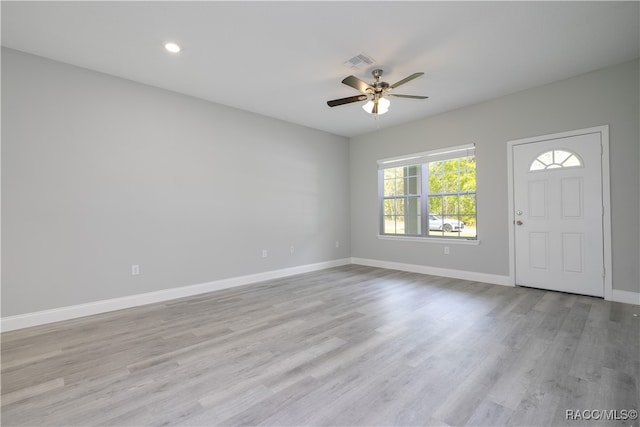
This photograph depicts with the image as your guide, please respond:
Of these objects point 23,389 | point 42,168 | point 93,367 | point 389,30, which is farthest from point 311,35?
point 23,389

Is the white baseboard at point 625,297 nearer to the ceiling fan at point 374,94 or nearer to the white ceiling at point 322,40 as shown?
the white ceiling at point 322,40

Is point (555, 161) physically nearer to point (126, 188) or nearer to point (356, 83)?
point (356, 83)

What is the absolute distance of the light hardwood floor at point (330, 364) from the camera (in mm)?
1597

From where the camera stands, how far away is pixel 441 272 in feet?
16.2

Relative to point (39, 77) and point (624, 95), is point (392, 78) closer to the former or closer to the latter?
point (624, 95)

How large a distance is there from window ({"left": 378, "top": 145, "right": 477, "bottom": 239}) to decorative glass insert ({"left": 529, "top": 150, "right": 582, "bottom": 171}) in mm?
846

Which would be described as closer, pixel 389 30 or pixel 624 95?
pixel 389 30

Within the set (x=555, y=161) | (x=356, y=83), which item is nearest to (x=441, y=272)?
(x=555, y=161)

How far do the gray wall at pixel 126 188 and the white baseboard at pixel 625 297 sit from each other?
4.43 metres

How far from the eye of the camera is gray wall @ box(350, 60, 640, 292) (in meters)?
3.34

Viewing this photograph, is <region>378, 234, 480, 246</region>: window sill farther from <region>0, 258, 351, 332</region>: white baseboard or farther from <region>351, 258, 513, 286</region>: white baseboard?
<region>0, 258, 351, 332</region>: white baseboard

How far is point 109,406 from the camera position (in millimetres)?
1660

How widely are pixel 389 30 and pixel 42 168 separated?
12.5 feet

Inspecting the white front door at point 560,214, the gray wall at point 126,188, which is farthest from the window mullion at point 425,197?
the gray wall at point 126,188
